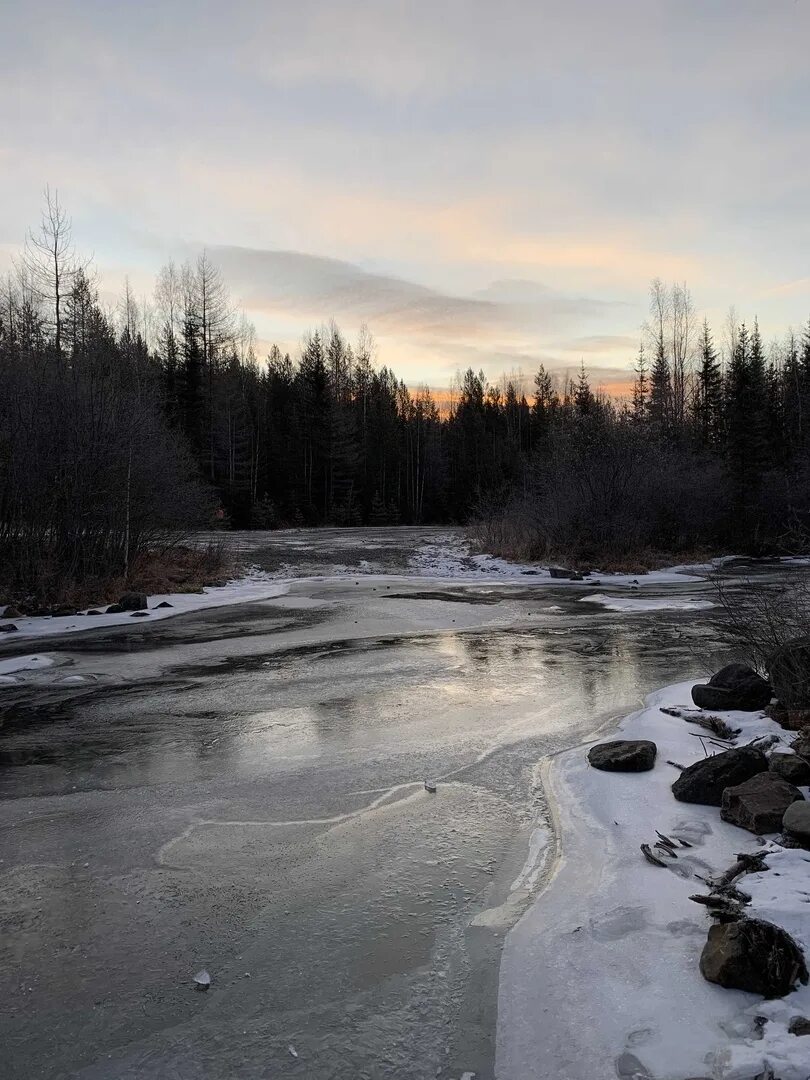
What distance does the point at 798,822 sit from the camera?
4.20 meters

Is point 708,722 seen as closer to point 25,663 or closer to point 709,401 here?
point 25,663

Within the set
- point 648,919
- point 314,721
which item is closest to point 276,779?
point 314,721

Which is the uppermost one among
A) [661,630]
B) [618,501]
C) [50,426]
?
[50,426]

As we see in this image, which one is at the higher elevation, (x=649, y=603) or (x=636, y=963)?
(x=636, y=963)

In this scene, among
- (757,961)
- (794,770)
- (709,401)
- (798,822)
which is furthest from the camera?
(709,401)

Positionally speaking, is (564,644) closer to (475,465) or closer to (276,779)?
(276,779)

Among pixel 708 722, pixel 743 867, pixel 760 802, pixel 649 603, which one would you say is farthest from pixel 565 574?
pixel 743 867

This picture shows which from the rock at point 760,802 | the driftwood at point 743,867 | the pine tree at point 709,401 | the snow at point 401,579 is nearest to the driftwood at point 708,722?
the rock at point 760,802

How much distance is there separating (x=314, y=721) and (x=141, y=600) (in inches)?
378

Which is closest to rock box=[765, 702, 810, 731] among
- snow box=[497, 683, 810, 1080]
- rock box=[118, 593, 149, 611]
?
snow box=[497, 683, 810, 1080]

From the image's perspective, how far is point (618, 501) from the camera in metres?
26.0

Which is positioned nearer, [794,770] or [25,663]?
[794,770]

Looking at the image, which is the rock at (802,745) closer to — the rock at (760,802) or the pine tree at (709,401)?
the rock at (760,802)

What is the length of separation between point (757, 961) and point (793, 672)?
14.1 feet
